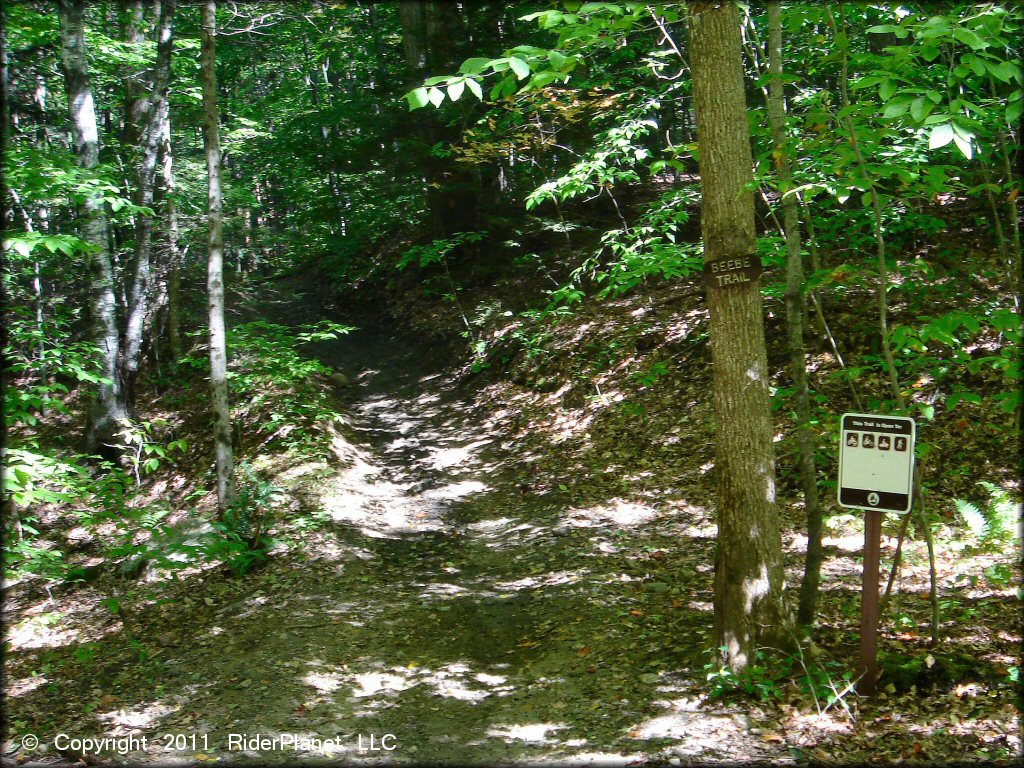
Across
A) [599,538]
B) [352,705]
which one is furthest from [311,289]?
[352,705]

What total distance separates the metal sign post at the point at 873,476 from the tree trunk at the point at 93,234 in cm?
1009

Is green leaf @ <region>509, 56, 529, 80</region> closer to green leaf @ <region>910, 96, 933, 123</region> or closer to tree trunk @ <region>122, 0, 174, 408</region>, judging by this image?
green leaf @ <region>910, 96, 933, 123</region>

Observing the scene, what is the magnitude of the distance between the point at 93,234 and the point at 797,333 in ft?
35.8

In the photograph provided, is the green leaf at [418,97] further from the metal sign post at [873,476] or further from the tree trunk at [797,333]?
the metal sign post at [873,476]

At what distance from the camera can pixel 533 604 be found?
6.18m

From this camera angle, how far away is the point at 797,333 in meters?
4.57

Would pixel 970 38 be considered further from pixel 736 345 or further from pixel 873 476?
pixel 873 476

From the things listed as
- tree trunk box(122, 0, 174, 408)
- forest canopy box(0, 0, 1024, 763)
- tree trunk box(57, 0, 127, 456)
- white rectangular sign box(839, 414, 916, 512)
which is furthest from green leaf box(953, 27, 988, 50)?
tree trunk box(122, 0, 174, 408)

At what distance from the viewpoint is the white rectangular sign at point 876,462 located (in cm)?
352

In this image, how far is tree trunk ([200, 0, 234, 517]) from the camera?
26.2 feet

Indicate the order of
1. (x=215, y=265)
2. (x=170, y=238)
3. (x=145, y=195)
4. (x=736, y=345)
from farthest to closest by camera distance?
(x=170, y=238), (x=145, y=195), (x=215, y=265), (x=736, y=345)

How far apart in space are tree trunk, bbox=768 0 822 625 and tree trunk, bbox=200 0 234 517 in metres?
6.68

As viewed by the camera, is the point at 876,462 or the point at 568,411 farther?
the point at 568,411

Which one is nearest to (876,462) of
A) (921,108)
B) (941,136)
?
(941,136)
